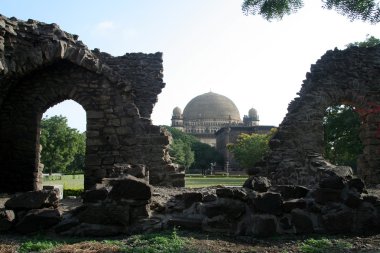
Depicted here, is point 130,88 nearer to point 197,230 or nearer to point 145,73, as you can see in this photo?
point 145,73

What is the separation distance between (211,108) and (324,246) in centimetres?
9004

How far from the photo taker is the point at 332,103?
12266 millimetres

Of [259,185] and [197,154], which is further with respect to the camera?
[197,154]

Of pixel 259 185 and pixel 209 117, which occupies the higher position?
pixel 209 117

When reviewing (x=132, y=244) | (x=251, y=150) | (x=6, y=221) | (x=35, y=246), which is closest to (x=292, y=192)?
(x=132, y=244)

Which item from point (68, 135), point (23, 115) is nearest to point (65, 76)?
point (23, 115)

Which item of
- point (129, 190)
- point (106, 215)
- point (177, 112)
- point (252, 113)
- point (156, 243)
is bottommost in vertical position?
point (156, 243)

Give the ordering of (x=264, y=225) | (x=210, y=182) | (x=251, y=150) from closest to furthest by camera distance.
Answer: (x=264, y=225), (x=210, y=182), (x=251, y=150)

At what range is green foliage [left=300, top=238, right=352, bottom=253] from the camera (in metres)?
5.02

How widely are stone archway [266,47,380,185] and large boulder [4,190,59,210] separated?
6.23 m

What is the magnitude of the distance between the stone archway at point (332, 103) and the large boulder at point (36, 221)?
6.43 meters

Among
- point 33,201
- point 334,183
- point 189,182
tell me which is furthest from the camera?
point 189,182

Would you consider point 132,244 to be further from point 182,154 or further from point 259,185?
point 182,154

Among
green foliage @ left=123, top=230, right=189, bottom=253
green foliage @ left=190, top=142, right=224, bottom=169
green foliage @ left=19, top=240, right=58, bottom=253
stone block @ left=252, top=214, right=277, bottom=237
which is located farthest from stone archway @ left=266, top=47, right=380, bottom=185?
green foliage @ left=190, top=142, right=224, bottom=169
